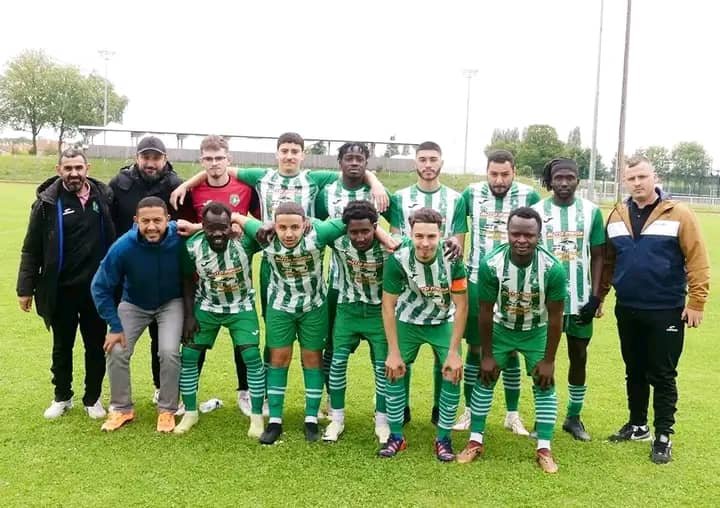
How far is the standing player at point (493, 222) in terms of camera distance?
4.62 m

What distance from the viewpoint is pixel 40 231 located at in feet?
15.6

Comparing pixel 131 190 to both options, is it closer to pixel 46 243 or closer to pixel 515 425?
pixel 46 243

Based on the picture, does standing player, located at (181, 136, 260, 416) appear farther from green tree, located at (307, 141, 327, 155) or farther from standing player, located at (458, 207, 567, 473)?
green tree, located at (307, 141, 327, 155)

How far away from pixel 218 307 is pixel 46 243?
1.38 metres

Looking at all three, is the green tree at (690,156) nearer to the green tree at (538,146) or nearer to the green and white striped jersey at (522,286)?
the green tree at (538,146)

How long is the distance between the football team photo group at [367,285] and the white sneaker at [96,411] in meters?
0.01

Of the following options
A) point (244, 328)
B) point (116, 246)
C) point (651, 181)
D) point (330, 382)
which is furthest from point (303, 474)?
point (651, 181)

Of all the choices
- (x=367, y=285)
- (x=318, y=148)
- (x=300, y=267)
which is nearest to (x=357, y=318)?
(x=367, y=285)

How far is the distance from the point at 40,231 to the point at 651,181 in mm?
4359

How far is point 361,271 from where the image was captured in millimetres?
4418

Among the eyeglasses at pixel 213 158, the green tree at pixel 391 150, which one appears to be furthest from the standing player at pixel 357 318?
the green tree at pixel 391 150

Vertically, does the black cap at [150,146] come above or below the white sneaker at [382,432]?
above

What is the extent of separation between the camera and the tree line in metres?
69.2

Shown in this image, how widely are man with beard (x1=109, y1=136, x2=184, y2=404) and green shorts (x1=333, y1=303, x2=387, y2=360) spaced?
1.53 meters
